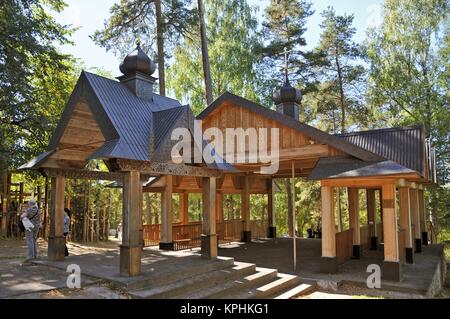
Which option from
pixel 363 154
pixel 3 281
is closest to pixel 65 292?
pixel 3 281

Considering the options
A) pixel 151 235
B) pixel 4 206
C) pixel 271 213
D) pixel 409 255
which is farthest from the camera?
pixel 271 213

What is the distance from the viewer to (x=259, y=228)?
17.8 m

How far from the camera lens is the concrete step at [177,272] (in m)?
6.29

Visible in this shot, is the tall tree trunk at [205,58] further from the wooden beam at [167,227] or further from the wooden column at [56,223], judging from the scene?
the wooden column at [56,223]

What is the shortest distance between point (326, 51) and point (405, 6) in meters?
4.89

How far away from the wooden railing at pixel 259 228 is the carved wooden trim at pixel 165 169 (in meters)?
8.88

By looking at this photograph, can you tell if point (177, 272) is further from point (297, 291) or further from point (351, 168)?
point (351, 168)

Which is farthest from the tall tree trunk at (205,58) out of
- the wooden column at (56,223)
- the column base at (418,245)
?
the column base at (418,245)

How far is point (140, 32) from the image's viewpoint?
51.4 ft

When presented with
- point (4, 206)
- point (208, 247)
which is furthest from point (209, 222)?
point (4, 206)

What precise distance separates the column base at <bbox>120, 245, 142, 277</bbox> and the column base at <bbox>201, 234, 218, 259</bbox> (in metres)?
2.28

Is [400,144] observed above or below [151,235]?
above

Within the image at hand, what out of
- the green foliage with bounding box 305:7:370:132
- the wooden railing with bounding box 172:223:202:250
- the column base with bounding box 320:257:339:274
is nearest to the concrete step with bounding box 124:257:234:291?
the column base with bounding box 320:257:339:274

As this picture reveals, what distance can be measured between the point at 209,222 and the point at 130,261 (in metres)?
2.62
